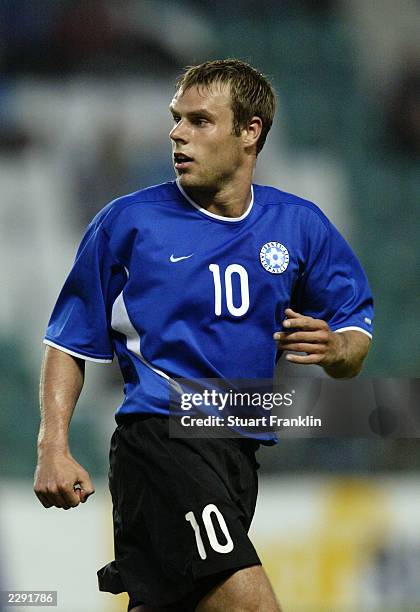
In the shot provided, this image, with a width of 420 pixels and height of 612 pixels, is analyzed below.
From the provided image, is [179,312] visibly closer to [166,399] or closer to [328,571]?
[166,399]

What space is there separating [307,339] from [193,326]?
0.98ft

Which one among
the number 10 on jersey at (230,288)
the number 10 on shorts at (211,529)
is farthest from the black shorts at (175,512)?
the number 10 on jersey at (230,288)

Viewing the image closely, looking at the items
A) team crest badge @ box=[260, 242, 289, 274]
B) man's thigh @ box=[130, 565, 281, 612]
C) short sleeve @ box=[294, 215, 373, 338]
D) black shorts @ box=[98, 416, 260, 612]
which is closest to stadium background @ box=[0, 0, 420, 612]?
short sleeve @ box=[294, 215, 373, 338]

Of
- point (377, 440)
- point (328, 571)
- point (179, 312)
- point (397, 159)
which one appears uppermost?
point (397, 159)

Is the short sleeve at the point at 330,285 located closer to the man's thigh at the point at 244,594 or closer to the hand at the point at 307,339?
the hand at the point at 307,339

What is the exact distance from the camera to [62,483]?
263 cm

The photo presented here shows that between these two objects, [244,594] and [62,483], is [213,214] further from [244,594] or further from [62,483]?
[244,594]

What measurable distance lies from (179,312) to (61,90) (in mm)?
3679

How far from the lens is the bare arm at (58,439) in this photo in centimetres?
264

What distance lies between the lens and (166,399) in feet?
9.32

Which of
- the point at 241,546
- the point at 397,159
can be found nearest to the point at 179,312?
the point at 241,546

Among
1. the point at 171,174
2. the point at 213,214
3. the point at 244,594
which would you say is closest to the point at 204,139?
the point at 213,214

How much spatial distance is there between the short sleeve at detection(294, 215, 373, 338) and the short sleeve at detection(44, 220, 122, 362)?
0.53 m

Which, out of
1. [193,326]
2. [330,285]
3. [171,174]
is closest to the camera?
[193,326]
